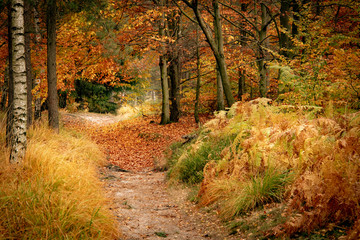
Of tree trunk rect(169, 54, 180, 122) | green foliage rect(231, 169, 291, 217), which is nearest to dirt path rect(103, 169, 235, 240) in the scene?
green foliage rect(231, 169, 291, 217)

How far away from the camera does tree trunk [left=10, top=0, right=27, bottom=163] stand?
420 cm

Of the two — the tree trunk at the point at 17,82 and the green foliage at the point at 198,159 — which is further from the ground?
the tree trunk at the point at 17,82

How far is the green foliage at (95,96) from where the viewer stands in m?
20.9

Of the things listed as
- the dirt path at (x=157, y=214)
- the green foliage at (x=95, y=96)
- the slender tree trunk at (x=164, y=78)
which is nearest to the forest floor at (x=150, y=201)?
the dirt path at (x=157, y=214)

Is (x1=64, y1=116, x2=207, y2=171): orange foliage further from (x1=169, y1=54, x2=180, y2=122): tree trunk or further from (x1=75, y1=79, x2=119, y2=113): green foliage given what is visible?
(x1=75, y1=79, x2=119, y2=113): green foliage

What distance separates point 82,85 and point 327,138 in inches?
782

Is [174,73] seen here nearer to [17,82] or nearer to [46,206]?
[17,82]

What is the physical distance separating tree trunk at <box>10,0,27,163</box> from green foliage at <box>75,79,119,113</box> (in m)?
16.7

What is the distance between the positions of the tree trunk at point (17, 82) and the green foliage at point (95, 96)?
54.7ft

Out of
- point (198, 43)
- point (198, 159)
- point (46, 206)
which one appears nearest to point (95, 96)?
point (198, 43)

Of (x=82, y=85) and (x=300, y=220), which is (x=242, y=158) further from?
(x=82, y=85)

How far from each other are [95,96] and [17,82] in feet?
59.6

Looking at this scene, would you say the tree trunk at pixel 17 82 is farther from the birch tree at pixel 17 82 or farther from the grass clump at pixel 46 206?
the grass clump at pixel 46 206

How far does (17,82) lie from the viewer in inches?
166
